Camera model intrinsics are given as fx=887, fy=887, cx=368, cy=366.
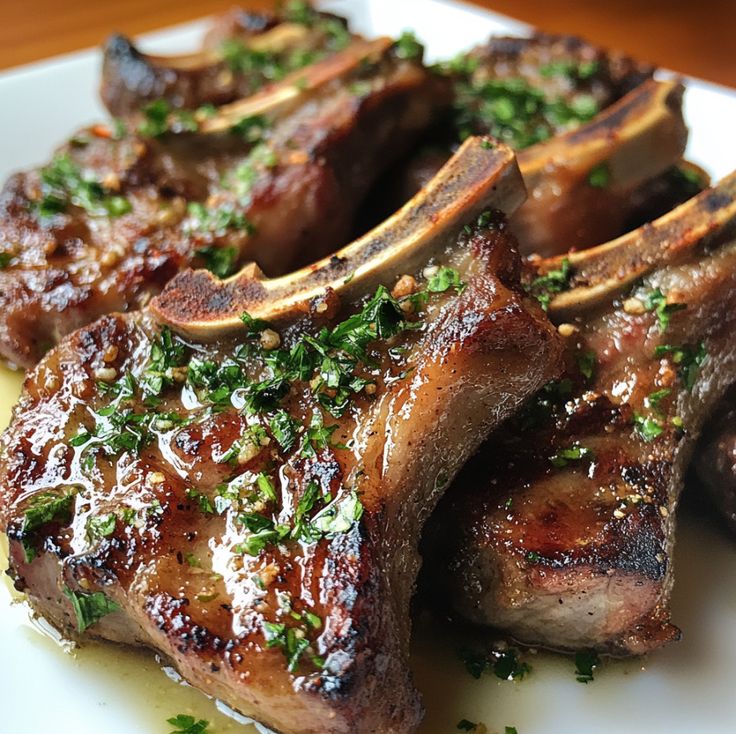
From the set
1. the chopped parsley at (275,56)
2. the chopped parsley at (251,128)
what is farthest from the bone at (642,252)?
the chopped parsley at (275,56)

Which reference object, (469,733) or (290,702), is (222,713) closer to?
(290,702)

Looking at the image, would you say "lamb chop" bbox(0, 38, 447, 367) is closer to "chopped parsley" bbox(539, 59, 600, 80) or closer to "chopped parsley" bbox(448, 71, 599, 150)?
"chopped parsley" bbox(448, 71, 599, 150)

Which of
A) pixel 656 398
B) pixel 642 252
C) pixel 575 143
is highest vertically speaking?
pixel 575 143

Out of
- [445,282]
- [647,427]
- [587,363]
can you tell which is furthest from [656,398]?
[445,282]

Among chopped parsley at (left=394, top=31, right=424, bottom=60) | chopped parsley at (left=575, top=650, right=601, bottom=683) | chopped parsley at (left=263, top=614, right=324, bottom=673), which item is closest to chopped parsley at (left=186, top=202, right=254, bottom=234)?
chopped parsley at (left=394, top=31, right=424, bottom=60)

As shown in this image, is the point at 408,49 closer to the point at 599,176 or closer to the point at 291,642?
the point at 599,176

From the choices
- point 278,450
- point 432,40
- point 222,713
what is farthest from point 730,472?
point 432,40

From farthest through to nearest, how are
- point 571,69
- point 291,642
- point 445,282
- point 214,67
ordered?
point 214,67, point 571,69, point 445,282, point 291,642
